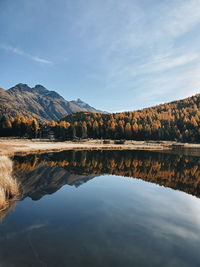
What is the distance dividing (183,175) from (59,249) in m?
30.0

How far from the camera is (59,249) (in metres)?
10.8

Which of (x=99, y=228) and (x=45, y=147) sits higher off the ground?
(x=45, y=147)

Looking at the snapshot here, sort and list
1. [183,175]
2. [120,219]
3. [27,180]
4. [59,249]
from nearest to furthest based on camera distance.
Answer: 1. [59,249]
2. [120,219]
3. [27,180]
4. [183,175]

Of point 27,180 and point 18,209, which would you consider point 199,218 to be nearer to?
point 18,209

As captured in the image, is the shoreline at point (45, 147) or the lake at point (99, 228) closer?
the lake at point (99, 228)

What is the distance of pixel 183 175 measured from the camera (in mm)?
35938

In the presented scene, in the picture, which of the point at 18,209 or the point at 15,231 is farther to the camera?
the point at 18,209

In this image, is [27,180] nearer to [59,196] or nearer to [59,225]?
[59,196]

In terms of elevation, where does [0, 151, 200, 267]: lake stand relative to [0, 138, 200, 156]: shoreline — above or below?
below

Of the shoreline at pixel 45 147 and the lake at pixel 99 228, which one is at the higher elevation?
the shoreline at pixel 45 147

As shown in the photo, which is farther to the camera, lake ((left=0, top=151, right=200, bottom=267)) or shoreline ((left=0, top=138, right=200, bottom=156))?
shoreline ((left=0, top=138, right=200, bottom=156))

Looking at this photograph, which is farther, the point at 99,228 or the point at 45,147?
the point at 45,147

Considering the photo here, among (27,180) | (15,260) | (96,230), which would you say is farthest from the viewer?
(27,180)

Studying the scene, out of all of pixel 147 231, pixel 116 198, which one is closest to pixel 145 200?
pixel 116 198
